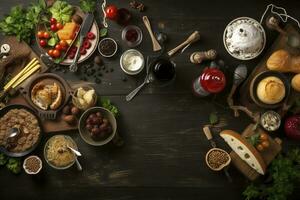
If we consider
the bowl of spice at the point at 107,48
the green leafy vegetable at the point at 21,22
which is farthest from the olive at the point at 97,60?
the green leafy vegetable at the point at 21,22

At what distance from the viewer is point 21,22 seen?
229 centimetres

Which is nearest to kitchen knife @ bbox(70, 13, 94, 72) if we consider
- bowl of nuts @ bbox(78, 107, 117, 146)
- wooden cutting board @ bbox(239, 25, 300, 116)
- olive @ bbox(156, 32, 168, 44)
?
bowl of nuts @ bbox(78, 107, 117, 146)

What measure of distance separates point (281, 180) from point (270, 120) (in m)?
0.31

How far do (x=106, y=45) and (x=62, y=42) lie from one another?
0.76 ft

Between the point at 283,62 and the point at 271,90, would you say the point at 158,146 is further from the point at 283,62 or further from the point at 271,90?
the point at 283,62

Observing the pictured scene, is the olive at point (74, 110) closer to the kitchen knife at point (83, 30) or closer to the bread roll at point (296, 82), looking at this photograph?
the kitchen knife at point (83, 30)

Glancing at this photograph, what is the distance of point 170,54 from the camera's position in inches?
90.0

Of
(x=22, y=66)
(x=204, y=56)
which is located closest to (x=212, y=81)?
(x=204, y=56)

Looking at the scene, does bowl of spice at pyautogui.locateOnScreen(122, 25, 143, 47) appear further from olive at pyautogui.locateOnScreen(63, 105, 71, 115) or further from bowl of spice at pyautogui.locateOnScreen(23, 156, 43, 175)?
bowl of spice at pyautogui.locateOnScreen(23, 156, 43, 175)

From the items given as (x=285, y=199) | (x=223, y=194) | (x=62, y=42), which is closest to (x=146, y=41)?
(x=62, y=42)

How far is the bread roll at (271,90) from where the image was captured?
7.09 feet

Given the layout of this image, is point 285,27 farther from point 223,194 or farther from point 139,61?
point 223,194

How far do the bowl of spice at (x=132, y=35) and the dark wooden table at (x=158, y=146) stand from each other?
0.04m

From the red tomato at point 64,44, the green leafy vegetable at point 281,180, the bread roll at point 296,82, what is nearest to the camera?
the green leafy vegetable at point 281,180
